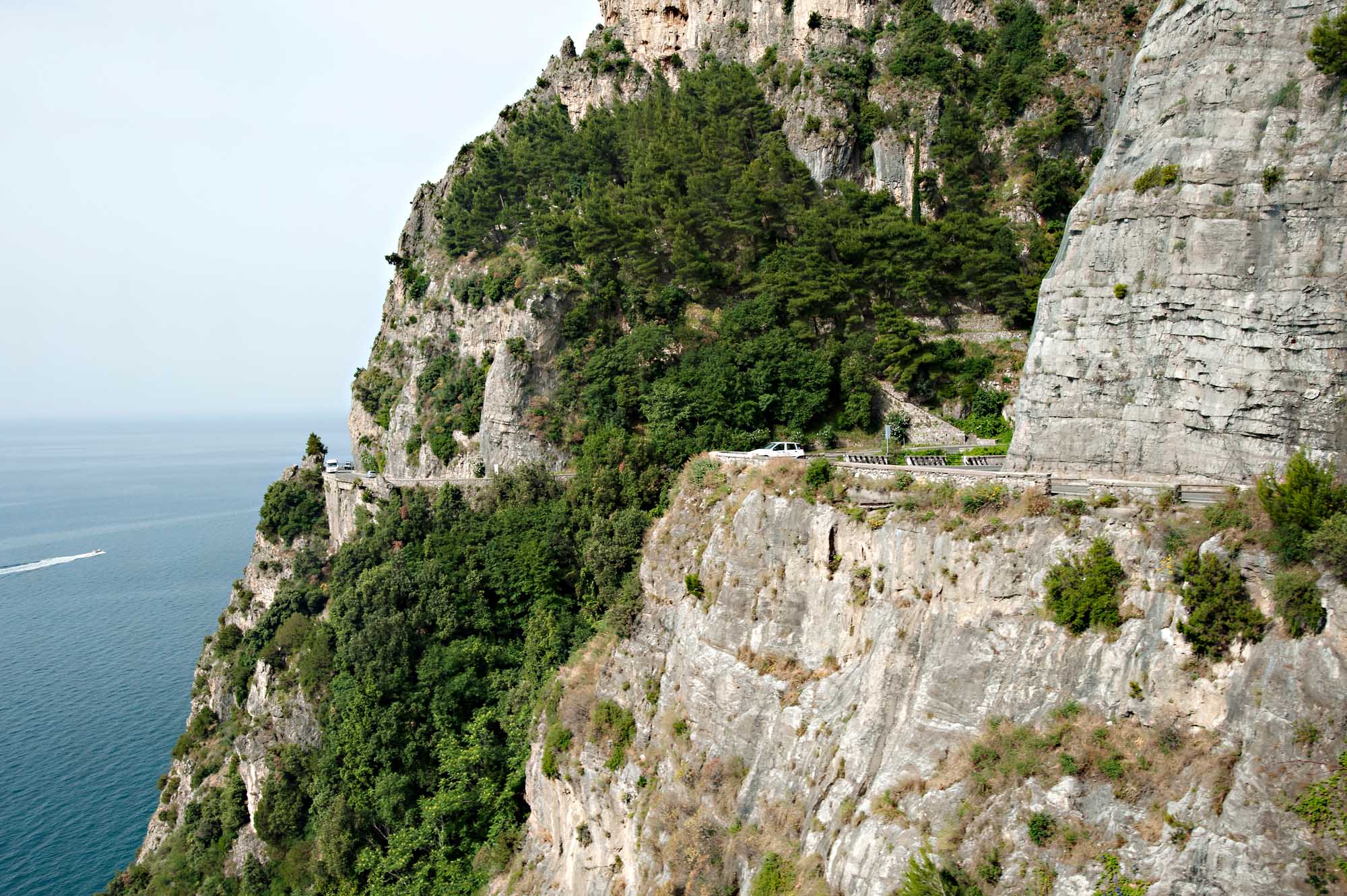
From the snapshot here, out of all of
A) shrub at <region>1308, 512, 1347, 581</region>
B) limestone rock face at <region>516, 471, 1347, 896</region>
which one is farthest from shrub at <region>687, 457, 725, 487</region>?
shrub at <region>1308, 512, 1347, 581</region>

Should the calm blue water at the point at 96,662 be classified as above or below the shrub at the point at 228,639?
below

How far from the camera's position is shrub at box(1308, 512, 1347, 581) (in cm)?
1484

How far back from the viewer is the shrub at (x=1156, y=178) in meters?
20.6

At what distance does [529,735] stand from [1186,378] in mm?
27360

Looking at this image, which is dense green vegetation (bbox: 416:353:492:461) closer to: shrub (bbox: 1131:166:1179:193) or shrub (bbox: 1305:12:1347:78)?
shrub (bbox: 1131:166:1179:193)

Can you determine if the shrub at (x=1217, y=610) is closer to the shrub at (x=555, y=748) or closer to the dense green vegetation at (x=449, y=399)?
the shrub at (x=555, y=748)

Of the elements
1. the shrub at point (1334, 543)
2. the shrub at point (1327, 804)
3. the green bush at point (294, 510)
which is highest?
the shrub at point (1334, 543)

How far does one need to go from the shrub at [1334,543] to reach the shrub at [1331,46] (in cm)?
1107

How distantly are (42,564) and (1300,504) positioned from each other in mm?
117152

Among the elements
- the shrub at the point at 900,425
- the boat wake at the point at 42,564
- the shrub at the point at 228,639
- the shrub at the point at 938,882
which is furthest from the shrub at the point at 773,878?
the boat wake at the point at 42,564

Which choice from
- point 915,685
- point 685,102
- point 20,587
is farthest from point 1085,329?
point 20,587

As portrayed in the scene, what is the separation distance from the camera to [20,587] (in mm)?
84125

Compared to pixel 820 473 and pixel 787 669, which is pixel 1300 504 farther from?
pixel 787 669

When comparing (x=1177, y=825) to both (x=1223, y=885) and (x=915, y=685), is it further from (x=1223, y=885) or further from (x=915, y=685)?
(x=915, y=685)
